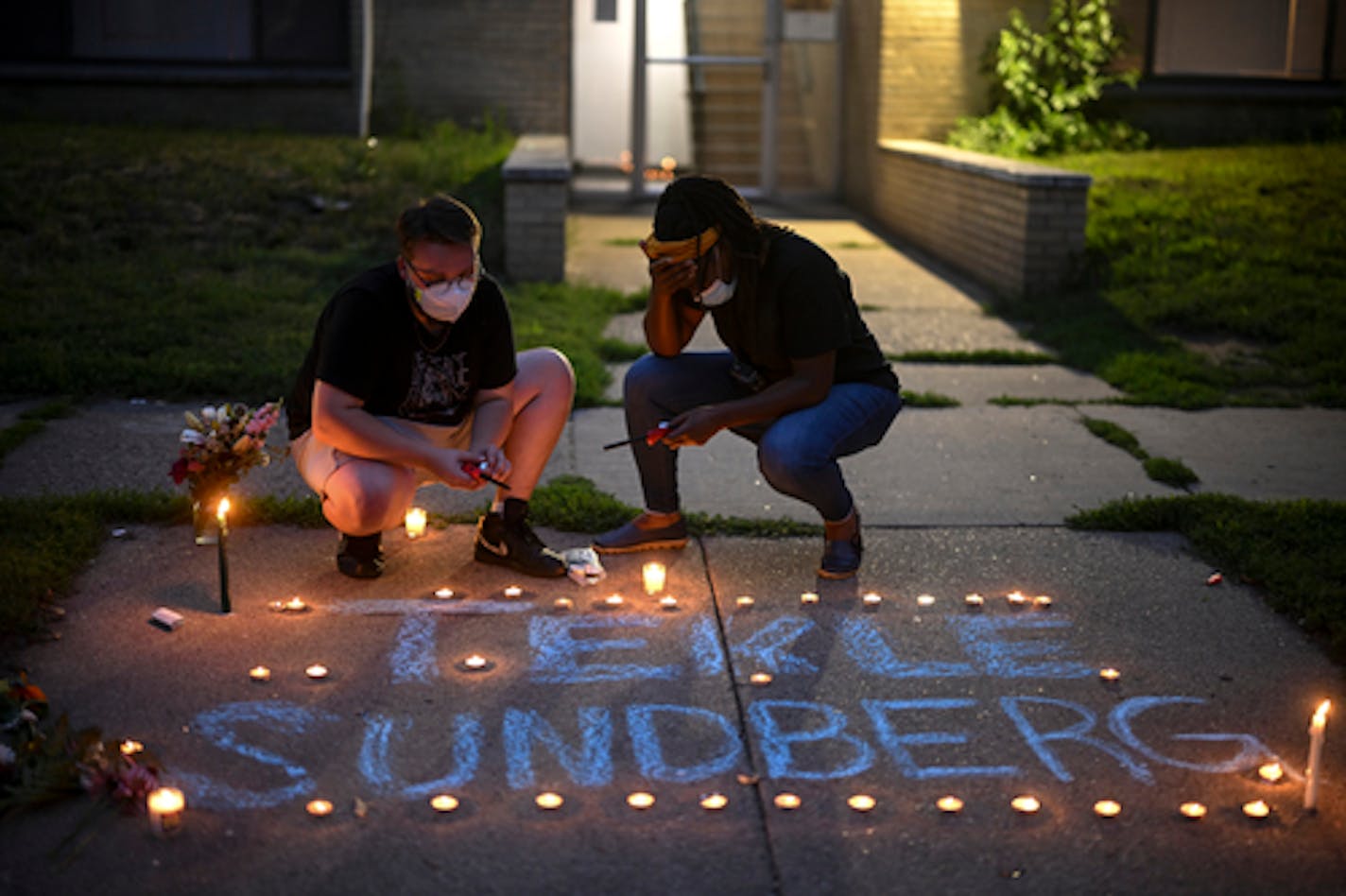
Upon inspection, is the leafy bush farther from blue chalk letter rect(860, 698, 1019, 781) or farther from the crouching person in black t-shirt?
blue chalk letter rect(860, 698, 1019, 781)

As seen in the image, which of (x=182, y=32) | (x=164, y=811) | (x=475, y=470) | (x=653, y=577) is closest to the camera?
(x=164, y=811)

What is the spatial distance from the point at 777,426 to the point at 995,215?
6.26 metres

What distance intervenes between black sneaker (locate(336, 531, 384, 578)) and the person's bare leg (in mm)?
452

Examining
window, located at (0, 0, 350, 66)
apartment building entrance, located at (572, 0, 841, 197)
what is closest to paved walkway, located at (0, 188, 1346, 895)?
window, located at (0, 0, 350, 66)

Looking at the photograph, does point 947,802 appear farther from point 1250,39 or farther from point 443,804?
point 1250,39

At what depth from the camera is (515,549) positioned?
4832 mm

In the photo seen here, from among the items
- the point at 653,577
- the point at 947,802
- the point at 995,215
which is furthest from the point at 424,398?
the point at 995,215

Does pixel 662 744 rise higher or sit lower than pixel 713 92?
lower

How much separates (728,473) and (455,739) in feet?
8.64

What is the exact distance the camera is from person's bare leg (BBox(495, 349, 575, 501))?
4.87 m

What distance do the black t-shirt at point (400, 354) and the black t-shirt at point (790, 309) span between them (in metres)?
0.73

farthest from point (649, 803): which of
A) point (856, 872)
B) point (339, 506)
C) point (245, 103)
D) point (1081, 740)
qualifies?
point (245, 103)

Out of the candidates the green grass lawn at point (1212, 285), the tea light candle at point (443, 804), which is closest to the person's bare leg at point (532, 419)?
the tea light candle at point (443, 804)

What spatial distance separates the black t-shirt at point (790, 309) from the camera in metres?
4.61
